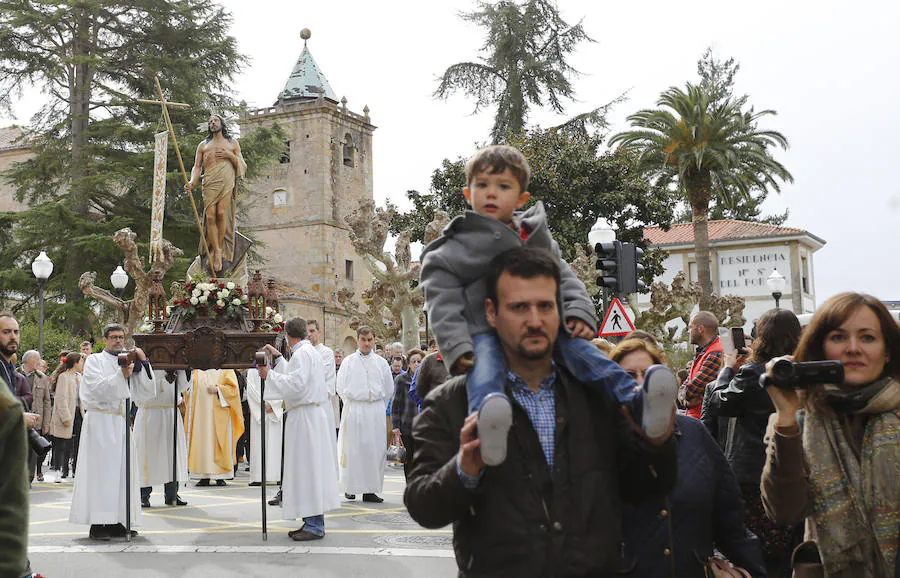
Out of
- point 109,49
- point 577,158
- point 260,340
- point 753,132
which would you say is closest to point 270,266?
point 109,49

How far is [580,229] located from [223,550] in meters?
27.5

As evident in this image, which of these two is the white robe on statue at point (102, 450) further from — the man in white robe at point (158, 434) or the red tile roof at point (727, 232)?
the red tile roof at point (727, 232)

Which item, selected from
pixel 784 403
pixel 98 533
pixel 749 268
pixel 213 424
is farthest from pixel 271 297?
pixel 749 268

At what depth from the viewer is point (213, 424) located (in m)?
16.6

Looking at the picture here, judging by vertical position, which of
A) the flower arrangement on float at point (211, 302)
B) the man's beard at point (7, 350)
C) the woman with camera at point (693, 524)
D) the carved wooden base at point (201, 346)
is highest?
the flower arrangement on float at point (211, 302)

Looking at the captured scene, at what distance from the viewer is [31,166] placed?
3900 centimetres

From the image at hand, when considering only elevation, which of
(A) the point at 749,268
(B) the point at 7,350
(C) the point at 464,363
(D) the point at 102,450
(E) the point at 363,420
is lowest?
(D) the point at 102,450

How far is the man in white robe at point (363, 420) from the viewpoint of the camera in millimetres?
14156

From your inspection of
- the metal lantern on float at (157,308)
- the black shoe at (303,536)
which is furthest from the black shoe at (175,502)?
the black shoe at (303,536)

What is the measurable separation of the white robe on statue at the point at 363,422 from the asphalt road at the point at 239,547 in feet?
1.99

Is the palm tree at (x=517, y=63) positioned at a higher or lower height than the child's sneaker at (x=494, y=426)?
higher

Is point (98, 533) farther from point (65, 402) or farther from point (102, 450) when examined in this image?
point (65, 402)

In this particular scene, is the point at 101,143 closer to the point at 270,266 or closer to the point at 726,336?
the point at 270,266

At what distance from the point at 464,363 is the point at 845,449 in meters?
1.54
